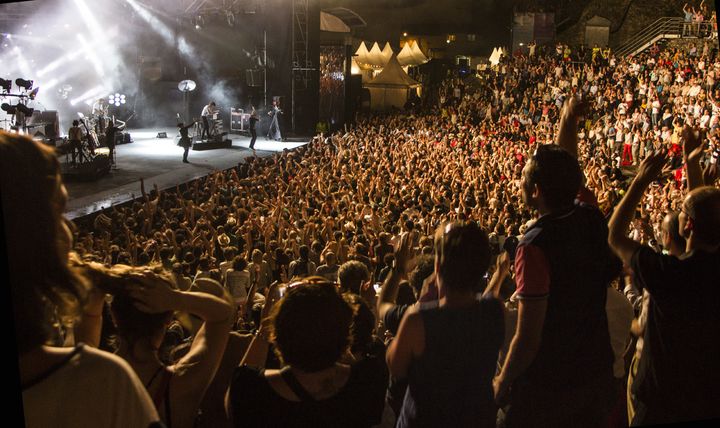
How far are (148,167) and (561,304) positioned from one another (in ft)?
43.1

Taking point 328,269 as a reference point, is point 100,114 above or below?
above

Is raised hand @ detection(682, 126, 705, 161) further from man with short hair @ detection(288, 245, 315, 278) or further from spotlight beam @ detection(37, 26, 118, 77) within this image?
spotlight beam @ detection(37, 26, 118, 77)

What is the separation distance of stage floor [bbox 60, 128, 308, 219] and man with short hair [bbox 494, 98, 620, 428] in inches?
338

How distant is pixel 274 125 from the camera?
2030cm

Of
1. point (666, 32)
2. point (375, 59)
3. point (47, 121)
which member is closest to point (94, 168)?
point (47, 121)

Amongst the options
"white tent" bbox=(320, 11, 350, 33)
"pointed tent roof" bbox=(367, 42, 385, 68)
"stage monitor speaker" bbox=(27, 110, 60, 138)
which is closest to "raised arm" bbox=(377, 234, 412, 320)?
"stage monitor speaker" bbox=(27, 110, 60, 138)

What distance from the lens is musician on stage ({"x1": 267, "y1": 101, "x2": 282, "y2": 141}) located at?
19.9m

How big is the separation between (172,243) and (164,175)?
23.6 ft

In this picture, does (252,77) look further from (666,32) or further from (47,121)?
(666,32)

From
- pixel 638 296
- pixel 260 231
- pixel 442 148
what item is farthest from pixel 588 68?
pixel 638 296

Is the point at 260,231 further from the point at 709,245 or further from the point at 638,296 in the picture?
the point at 709,245

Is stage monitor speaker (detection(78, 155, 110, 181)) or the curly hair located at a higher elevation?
the curly hair

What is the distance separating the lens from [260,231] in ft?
21.5

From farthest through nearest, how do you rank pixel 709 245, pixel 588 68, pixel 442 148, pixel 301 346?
pixel 588 68, pixel 442 148, pixel 709 245, pixel 301 346
